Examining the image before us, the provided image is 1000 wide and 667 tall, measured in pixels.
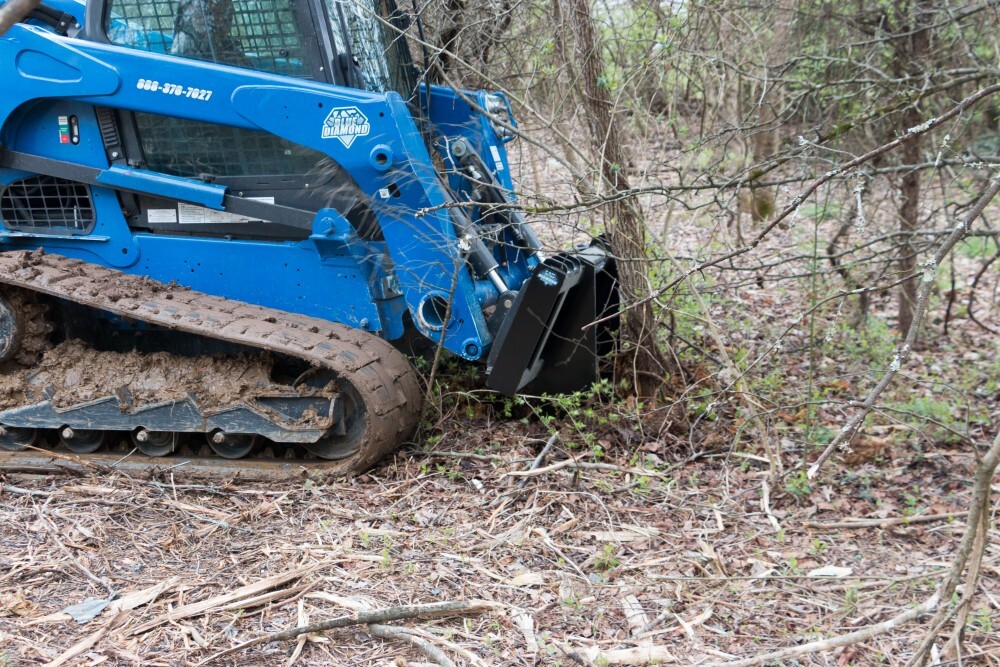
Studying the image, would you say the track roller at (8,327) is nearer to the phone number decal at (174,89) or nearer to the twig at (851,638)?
the phone number decal at (174,89)

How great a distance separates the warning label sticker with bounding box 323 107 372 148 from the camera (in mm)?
4680

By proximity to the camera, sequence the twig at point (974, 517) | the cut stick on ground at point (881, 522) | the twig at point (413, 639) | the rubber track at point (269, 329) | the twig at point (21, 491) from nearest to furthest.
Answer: the twig at point (974, 517), the twig at point (413, 639), the cut stick on ground at point (881, 522), the rubber track at point (269, 329), the twig at point (21, 491)

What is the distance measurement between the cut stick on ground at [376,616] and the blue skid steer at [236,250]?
4.26 ft

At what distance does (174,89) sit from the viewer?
480cm

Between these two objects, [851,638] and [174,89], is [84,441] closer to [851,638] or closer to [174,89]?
[174,89]

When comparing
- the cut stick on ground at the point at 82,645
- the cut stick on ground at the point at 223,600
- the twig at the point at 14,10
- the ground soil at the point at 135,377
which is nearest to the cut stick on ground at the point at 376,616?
the cut stick on ground at the point at 223,600

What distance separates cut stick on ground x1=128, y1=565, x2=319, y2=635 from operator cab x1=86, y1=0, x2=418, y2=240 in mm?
1856

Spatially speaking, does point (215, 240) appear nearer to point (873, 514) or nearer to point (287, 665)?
point (287, 665)

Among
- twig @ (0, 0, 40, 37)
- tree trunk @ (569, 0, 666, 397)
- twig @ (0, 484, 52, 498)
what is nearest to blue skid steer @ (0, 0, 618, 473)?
tree trunk @ (569, 0, 666, 397)

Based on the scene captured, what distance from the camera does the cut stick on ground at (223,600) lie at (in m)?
3.55

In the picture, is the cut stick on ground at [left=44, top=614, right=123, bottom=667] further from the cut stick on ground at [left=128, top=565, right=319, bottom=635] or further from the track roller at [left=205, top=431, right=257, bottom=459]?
the track roller at [left=205, top=431, right=257, bottom=459]

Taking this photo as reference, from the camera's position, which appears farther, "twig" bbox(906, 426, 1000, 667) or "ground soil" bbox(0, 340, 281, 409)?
"ground soil" bbox(0, 340, 281, 409)

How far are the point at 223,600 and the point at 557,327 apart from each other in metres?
2.29

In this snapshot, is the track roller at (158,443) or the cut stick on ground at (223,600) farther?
the track roller at (158,443)
